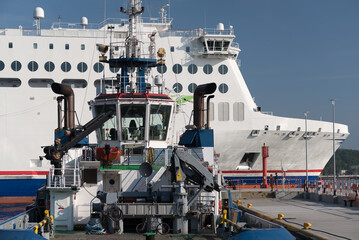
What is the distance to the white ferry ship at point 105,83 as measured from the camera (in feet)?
131

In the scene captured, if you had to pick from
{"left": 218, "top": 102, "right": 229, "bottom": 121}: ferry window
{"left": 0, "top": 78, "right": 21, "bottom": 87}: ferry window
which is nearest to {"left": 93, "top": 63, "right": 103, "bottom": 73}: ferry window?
{"left": 0, "top": 78, "right": 21, "bottom": 87}: ferry window

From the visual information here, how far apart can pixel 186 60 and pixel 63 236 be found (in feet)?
97.5

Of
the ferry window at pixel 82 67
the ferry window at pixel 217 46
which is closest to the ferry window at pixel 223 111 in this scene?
the ferry window at pixel 217 46

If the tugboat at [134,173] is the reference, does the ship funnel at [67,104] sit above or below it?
above

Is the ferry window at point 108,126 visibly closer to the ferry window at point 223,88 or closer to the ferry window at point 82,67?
the ferry window at point 82,67

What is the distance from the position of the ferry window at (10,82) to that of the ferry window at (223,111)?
1575 centimetres

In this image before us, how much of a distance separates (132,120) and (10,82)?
26.8 m

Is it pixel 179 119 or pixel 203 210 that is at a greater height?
pixel 179 119

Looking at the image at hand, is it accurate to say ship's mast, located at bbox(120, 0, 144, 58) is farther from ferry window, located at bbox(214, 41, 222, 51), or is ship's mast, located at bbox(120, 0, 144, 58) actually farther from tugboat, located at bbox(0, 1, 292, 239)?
ferry window, located at bbox(214, 41, 222, 51)

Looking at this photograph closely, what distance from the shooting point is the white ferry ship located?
39938 millimetres

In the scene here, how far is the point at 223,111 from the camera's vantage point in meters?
41.5

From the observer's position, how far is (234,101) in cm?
4200

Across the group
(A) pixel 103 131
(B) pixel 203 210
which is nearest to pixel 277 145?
(A) pixel 103 131

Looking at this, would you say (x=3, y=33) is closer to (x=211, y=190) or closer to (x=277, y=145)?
(x=277, y=145)
